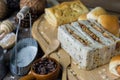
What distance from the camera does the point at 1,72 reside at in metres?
0.80

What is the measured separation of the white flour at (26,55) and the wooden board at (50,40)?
1.9 inches

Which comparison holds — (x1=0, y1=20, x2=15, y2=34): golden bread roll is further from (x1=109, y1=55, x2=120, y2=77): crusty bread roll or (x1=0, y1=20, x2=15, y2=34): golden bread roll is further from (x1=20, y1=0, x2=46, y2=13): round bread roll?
(x1=109, y1=55, x2=120, y2=77): crusty bread roll

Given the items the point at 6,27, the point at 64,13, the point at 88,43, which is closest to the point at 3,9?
the point at 6,27

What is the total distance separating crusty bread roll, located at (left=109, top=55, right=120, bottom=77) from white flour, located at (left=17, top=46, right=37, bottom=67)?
0.27m

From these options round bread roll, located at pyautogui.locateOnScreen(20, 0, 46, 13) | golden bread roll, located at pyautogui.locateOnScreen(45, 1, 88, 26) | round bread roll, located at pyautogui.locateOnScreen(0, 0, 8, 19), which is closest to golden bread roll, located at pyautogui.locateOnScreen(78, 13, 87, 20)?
golden bread roll, located at pyautogui.locateOnScreen(45, 1, 88, 26)

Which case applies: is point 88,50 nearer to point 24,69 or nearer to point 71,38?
point 71,38

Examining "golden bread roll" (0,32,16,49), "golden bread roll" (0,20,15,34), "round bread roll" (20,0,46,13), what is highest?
"round bread roll" (20,0,46,13)

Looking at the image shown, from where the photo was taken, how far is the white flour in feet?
2.71

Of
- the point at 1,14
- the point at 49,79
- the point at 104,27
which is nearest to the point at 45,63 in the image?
the point at 49,79

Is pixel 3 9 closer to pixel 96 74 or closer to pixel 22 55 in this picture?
pixel 22 55

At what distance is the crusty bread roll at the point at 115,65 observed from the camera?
742mm

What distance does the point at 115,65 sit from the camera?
2.44 ft

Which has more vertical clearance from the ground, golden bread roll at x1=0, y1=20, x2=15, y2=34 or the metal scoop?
golden bread roll at x1=0, y1=20, x2=15, y2=34

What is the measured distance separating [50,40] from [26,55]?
0.39ft
